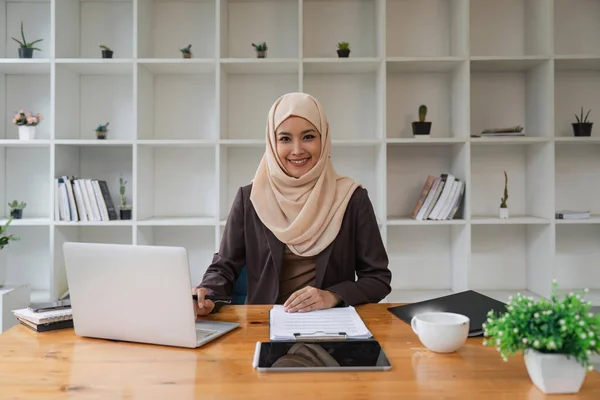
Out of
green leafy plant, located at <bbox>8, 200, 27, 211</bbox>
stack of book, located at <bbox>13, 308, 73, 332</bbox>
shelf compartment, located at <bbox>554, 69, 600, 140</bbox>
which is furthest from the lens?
shelf compartment, located at <bbox>554, 69, 600, 140</bbox>

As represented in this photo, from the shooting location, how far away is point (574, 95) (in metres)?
3.08

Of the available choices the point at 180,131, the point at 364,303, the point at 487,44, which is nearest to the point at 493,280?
the point at 487,44

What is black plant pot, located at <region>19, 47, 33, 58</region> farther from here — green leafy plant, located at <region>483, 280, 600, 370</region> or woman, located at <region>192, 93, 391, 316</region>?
green leafy plant, located at <region>483, 280, 600, 370</region>

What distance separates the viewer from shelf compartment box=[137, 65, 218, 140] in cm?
313

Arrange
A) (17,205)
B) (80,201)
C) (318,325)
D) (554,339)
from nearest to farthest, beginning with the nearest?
(554,339) < (318,325) < (80,201) < (17,205)

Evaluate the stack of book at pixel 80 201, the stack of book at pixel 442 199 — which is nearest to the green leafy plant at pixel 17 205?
the stack of book at pixel 80 201

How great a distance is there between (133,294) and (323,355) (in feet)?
1.38

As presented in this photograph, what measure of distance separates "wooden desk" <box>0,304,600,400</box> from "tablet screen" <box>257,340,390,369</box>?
3cm

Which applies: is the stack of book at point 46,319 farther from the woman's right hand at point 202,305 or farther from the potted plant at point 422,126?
the potted plant at point 422,126

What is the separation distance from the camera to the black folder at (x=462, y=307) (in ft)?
4.19

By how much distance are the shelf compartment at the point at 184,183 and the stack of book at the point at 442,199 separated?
1.23 meters

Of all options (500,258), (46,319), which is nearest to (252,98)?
(500,258)

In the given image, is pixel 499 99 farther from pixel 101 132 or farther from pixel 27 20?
pixel 27 20

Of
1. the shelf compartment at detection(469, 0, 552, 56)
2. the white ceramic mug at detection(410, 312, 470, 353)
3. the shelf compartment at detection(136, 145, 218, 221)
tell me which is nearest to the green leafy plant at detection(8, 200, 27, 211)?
the shelf compartment at detection(136, 145, 218, 221)
